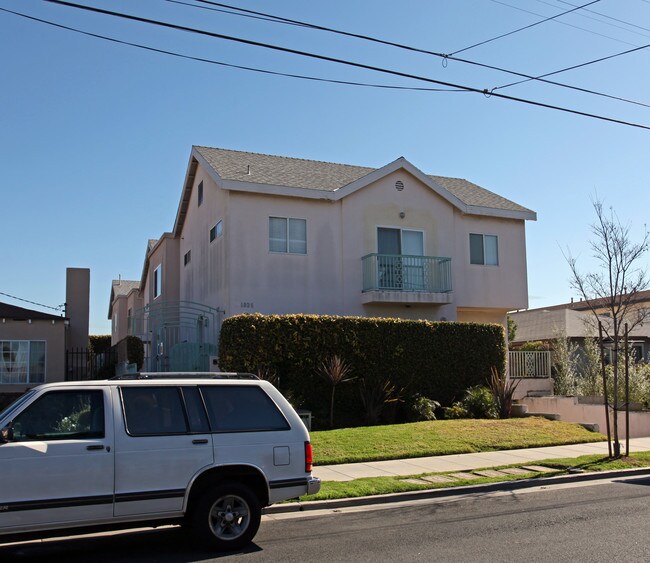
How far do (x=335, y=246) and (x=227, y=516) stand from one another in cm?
1513

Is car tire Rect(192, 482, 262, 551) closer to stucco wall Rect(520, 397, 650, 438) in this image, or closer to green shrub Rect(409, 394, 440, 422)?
green shrub Rect(409, 394, 440, 422)

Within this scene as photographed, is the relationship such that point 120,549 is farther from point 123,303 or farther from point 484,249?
point 123,303

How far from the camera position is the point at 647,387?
20516 millimetres

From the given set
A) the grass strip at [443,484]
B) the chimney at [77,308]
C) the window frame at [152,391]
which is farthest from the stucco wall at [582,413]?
the chimney at [77,308]

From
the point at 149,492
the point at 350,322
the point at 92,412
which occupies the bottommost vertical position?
the point at 149,492

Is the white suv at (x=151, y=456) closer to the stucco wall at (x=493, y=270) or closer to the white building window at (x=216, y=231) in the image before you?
the white building window at (x=216, y=231)

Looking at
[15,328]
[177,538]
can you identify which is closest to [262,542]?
[177,538]

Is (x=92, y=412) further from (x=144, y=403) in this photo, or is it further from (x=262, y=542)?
(x=262, y=542)

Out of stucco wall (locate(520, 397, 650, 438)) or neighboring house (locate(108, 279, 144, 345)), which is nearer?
stucco wall (locate(520, 397, 650, 438))

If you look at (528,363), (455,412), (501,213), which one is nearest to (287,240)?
(455,412)

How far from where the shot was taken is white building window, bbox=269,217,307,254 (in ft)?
69.0

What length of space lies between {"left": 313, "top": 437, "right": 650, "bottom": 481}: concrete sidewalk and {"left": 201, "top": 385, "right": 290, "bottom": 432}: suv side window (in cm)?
397

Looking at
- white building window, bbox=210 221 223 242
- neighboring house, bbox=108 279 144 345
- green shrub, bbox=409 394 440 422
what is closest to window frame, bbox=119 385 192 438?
green shrub, bbox=409 394 440 422

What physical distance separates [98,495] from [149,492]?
0.48m
